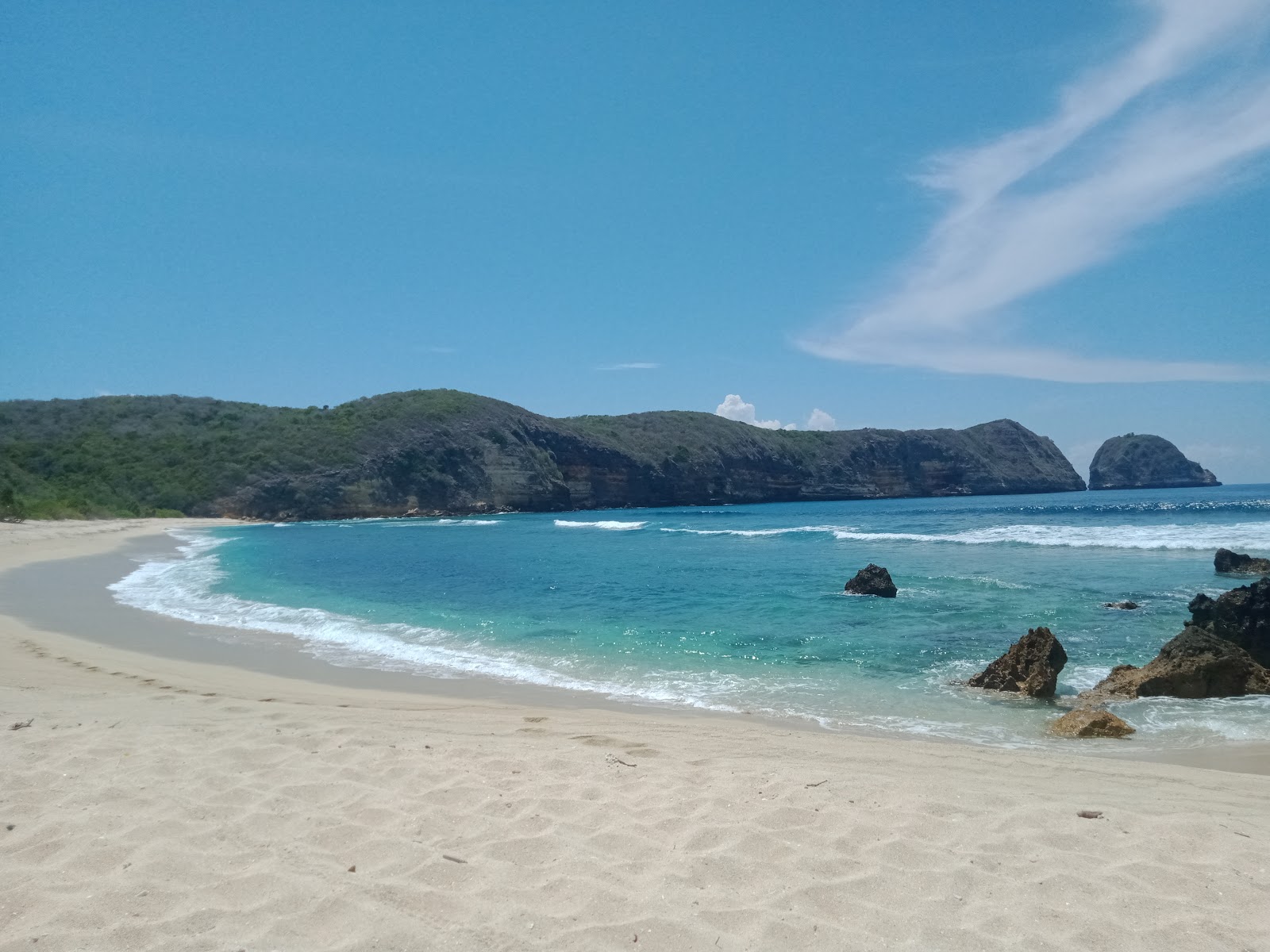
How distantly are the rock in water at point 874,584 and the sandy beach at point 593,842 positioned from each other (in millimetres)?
10561

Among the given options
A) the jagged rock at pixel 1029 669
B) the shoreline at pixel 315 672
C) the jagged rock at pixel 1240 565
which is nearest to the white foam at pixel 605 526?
the jagged rock at pixel 1240 565

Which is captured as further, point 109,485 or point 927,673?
point 109,485

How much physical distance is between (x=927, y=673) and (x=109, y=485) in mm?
67518

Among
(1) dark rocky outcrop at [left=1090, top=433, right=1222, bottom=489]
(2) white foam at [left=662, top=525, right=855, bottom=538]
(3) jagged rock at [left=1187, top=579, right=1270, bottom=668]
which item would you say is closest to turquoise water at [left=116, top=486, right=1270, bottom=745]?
(3) jagged rock at [left=1187, top=579, right=1270, bottom=668]

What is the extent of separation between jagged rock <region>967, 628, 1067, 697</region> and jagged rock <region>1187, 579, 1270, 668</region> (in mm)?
2623

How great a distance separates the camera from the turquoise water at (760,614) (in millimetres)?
8641

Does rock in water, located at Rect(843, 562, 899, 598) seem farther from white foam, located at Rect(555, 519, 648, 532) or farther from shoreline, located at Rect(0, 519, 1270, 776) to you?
white foam, located at Rect(555, 519, 648, 532)

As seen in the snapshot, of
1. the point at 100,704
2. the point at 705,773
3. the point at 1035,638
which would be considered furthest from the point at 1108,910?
the point at 100,704

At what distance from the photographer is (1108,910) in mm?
3340

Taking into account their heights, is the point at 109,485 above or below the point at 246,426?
below

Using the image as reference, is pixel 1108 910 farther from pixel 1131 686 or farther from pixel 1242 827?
pixel 1131 686

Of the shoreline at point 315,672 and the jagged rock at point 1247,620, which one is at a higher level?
the jagged rock at point 1247,620

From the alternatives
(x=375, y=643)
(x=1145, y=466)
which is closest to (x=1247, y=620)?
(x=375, y=643)

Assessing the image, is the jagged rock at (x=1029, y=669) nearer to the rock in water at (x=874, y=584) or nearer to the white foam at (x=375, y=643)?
the white foam at (x=375, y=643)
